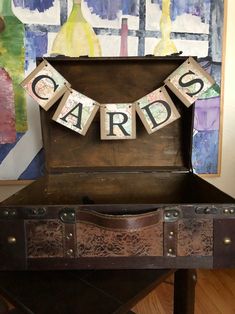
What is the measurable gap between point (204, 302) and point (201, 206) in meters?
0.92

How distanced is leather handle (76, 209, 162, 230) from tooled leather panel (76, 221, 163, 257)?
0.02 meters

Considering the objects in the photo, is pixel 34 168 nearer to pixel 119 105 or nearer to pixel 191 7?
pixel 119 105

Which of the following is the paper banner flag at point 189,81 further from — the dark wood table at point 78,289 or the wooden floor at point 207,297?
the wooden floor at point 207,297

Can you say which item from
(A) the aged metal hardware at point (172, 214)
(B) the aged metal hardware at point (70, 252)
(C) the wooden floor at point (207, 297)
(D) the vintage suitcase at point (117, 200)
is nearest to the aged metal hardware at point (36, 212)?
(D) the vintage suitcase at point (117, 200)

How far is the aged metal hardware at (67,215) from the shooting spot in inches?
33.0

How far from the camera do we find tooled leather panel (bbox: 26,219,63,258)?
84 cm

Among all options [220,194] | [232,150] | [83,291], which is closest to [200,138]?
[232,150]

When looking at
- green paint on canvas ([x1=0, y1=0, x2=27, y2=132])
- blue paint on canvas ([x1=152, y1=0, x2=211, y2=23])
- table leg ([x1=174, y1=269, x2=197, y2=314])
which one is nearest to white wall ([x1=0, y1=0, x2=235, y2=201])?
blue paint on canvas ([x1=152, y1=0, x2=211, y2=23])

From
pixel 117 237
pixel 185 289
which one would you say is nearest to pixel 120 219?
pixel 117 237

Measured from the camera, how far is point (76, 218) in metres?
0.84

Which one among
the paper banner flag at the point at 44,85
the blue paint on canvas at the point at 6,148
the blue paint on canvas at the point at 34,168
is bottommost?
the blue paint on canvas at the point at 34,168

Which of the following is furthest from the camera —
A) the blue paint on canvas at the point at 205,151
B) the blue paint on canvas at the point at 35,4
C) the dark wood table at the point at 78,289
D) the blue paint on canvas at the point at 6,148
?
the blue paint on canvas at the point at 205,151

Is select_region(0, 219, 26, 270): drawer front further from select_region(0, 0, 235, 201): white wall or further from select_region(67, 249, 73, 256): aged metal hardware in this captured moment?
select_region(0, 0, 235, 201): white wall

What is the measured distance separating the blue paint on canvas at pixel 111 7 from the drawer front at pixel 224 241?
1.08m
